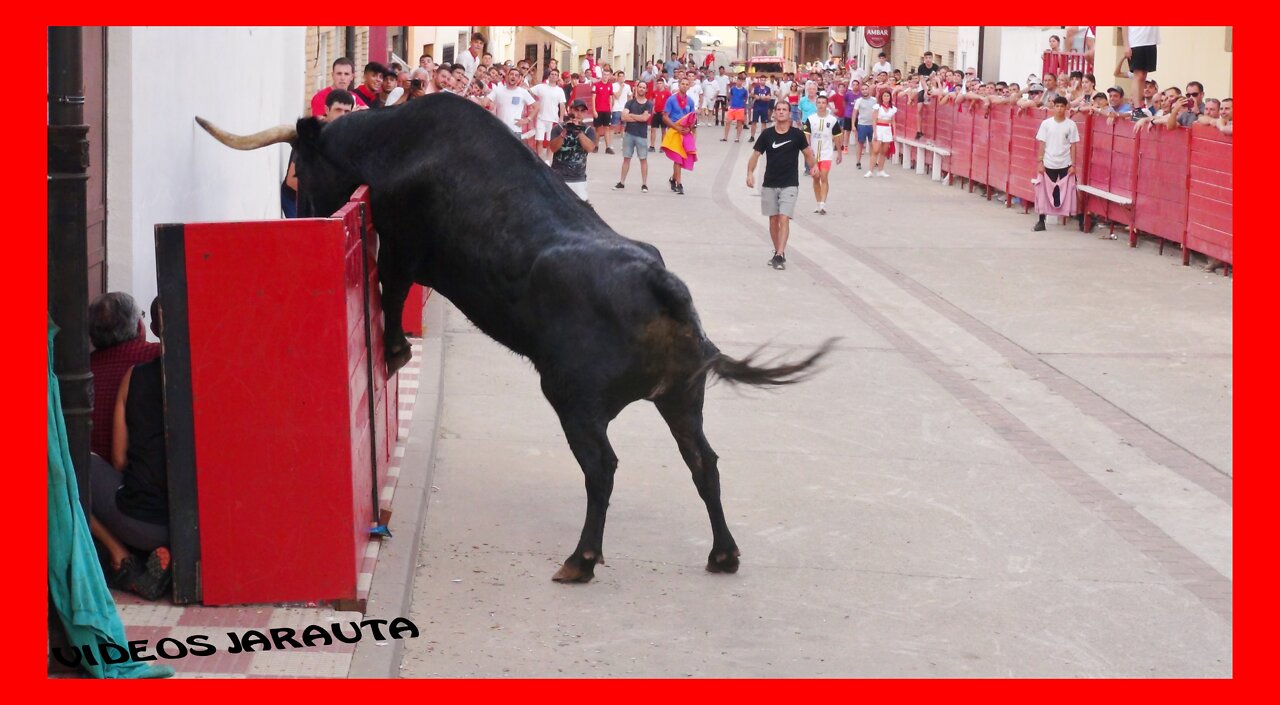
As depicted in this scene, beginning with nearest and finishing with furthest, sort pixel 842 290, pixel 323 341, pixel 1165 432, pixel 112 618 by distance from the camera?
pixel 112 618
pixel 323 341
pixel 1165 432
pixel 842 290

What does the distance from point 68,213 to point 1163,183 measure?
15410 millimetres

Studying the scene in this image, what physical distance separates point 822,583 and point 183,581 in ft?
8.38

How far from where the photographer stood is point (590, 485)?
21.4 ft

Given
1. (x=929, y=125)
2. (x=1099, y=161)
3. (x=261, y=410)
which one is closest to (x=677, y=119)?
(x=929, y=125)

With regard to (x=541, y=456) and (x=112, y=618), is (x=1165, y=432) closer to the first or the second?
(x=541, y=456)

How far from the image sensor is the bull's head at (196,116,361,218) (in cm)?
703

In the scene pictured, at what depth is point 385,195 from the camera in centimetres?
699

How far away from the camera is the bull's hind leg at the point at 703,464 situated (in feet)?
21.9

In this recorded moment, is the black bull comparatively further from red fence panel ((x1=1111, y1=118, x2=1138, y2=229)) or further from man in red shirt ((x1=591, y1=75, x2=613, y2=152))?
man in red shirt ((x1=591, y1=75, x2=613, y2=152))

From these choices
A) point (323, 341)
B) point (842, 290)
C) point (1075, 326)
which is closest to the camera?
point (323, 341)

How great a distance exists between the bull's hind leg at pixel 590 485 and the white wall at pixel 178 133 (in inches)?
100

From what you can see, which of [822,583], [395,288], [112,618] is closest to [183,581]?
[112,618]

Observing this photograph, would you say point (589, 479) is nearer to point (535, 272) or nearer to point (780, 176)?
point (535, 272)

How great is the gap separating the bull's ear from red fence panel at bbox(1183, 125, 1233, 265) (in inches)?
446
